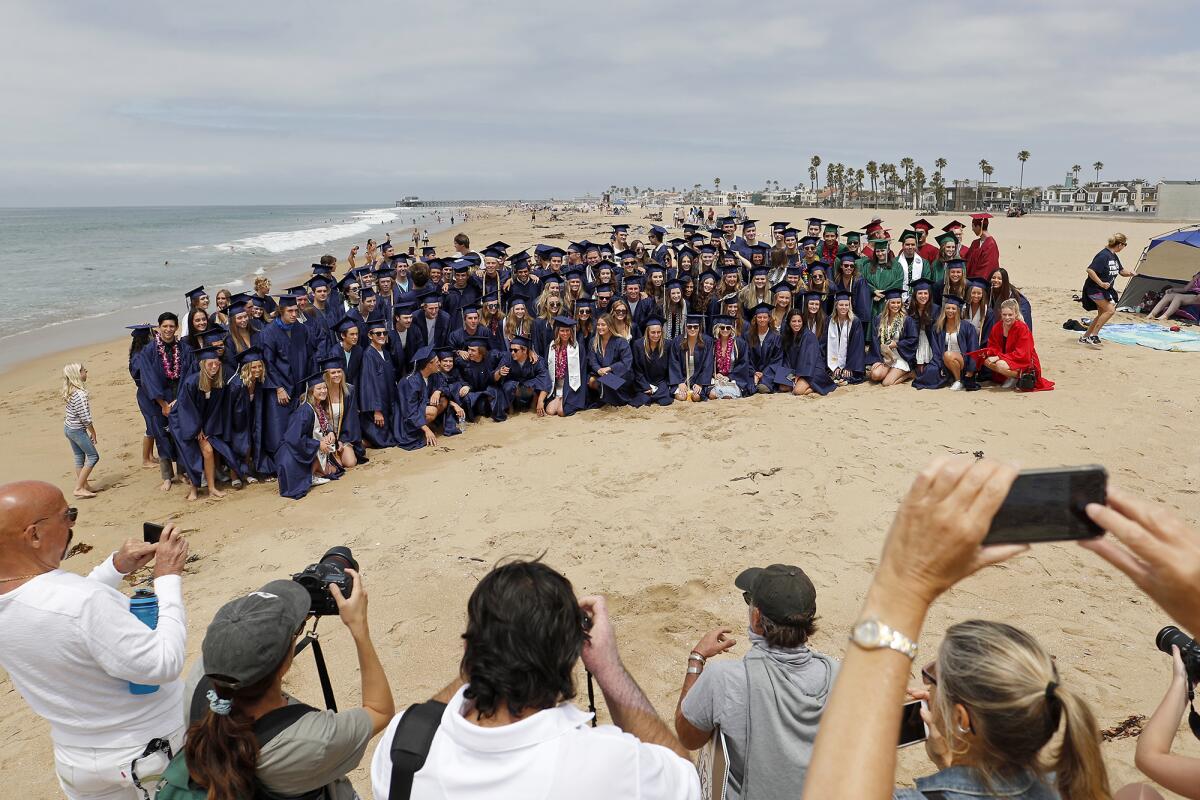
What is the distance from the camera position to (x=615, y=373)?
8.26m

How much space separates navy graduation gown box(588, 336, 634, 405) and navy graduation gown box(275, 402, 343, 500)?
126 inches

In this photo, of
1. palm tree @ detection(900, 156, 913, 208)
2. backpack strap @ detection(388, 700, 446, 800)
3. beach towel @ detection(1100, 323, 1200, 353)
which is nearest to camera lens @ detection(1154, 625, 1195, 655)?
backpack strap @ detection(388, 700, 446, 800)

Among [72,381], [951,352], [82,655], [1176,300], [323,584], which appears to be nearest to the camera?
[82,655]

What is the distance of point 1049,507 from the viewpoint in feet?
2.93

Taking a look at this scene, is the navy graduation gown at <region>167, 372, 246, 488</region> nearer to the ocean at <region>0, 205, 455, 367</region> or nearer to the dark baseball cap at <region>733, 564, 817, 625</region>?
the dark baseball cap at <region>733, 564, 817, 625</region>

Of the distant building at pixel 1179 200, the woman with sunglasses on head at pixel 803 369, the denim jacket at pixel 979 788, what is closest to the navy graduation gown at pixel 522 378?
the woman with sunglasses on head at pixel 803 369

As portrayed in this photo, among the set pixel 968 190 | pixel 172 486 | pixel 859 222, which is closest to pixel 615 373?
pixel 172 486

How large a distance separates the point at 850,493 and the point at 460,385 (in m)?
4.51

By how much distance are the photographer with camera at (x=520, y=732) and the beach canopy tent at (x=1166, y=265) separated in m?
14.0

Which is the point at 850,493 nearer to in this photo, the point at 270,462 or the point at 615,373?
the point at 615,373

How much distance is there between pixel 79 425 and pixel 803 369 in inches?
305

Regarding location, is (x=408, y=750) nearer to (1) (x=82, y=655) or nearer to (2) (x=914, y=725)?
(1) (x=82, y=655)

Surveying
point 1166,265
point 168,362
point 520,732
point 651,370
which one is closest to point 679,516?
point 651,370

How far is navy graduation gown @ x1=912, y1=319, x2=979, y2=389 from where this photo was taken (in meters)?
8.17
